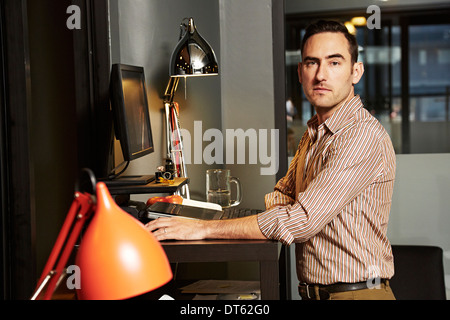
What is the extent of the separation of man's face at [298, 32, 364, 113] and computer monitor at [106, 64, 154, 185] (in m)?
0.60

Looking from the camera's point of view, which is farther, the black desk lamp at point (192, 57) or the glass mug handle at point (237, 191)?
the glass mug handle at point (237, 191)

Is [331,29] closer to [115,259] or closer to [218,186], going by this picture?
[218,186]

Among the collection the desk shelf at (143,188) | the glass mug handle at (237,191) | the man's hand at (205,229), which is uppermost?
the desk shelf at (143,188)

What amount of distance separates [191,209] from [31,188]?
1.61 ft

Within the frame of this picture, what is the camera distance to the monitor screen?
1680 mm

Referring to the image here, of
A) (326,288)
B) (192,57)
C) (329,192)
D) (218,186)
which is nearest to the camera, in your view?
(329,192)

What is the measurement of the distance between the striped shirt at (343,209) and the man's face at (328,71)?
0.19 feet

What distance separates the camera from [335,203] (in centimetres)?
153

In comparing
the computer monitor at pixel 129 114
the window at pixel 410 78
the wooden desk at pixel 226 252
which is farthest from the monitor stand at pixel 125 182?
the window at pixel 410 78

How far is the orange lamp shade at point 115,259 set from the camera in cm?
73

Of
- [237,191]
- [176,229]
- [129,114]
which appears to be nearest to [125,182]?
[129,114]

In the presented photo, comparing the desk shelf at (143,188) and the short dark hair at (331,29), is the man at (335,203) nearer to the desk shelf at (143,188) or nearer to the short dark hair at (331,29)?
the short dark hair at (331,29)

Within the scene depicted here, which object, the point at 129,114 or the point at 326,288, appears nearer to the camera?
the point at 326,288

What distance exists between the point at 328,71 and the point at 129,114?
681mm
